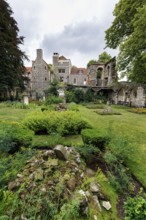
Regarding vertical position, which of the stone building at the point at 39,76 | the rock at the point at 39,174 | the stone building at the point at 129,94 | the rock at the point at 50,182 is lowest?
the rock at the point at 50,182

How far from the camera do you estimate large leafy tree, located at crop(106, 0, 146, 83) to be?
1142 cm

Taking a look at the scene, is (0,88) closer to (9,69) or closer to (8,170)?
(9,69)

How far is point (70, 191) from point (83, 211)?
0.36m

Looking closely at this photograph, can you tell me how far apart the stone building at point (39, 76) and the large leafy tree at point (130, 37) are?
15554 mm

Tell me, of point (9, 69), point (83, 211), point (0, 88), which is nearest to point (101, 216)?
point (83, 211)

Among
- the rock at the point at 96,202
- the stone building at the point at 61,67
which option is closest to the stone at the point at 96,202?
the rock at the point at 96,202

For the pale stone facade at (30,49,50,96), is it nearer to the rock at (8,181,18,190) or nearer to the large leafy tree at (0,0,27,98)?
the large leafy tree at (0,0,27,98)

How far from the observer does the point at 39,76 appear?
28141 millimetres

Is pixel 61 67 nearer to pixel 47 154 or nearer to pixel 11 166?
pixel 47 154

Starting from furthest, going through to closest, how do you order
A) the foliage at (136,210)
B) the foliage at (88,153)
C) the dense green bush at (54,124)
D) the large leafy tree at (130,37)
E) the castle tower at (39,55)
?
the castle tower at (39,55) → the large leafy tree at (130,37) → the dense green bush at (54,124) → the foliage at (88,153) → the foliage at (136,210)

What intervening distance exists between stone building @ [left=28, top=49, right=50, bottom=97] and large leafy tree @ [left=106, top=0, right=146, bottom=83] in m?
15.6

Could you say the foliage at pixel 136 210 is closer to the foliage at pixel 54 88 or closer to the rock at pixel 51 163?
the rock at pixel 51 163

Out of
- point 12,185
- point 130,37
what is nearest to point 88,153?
point 12,185

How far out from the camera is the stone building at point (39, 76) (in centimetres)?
2791
